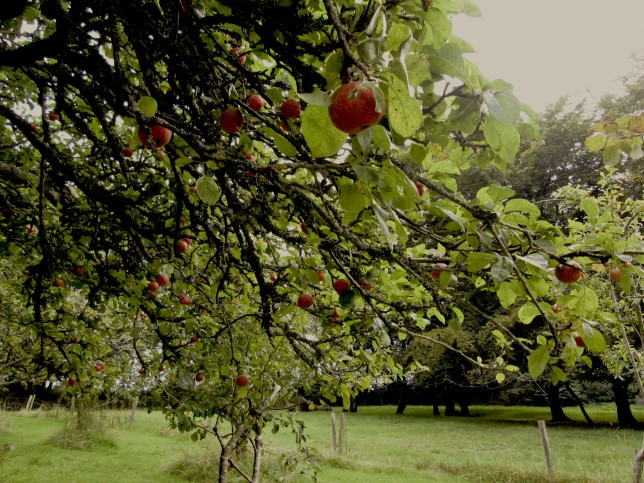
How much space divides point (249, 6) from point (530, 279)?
1.37 metres

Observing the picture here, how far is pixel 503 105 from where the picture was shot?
98 centimetres

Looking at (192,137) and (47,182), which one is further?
(47,182)

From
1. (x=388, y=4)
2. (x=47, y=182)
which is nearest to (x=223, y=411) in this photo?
(x=47, y=182)

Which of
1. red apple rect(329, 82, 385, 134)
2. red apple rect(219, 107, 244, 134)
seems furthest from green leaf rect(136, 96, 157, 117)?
red apple rect(329, 82, 385, 134)

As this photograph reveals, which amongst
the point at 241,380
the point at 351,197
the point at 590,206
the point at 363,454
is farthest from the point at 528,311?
the point at 363,454

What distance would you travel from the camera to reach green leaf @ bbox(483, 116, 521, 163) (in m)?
1.06

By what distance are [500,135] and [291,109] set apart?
0.70 meters

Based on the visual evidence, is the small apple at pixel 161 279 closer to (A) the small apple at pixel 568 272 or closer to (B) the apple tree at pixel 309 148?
(B) the apple tree at pixel 309 148

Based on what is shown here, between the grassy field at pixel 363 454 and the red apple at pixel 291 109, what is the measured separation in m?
5.00

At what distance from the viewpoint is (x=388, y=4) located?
95 centimetres

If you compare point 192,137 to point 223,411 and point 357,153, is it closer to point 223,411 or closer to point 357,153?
point 357,153

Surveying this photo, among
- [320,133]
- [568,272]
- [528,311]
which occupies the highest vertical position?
[320,133]

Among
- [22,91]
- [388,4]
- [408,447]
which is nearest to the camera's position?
[388,4]

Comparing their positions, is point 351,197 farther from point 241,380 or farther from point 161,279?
point 161,279
